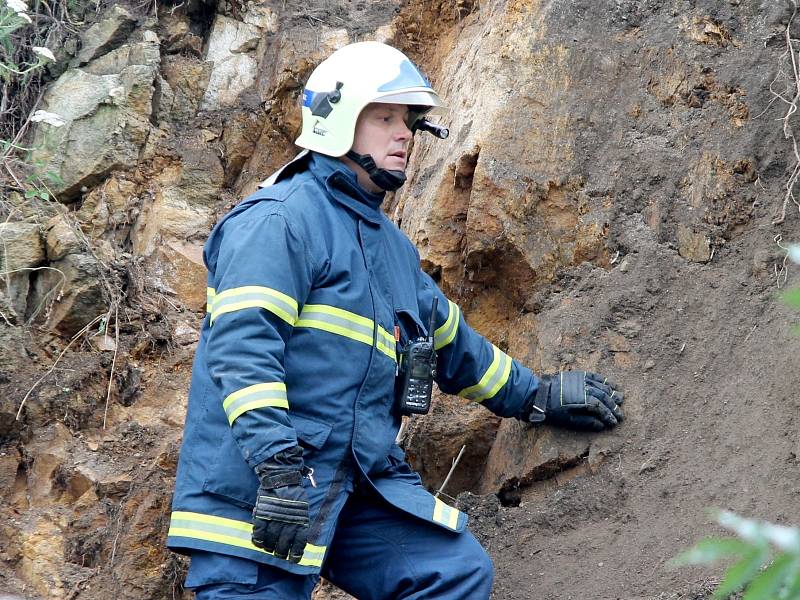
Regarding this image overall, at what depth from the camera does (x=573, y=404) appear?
13.3 ft

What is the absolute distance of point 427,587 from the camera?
130 inches

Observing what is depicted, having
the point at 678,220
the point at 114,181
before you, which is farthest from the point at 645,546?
the point at 114,181

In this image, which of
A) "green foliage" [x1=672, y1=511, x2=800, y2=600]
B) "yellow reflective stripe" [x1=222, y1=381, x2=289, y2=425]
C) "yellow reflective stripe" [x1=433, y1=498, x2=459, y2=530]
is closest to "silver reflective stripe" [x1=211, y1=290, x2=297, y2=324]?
"yellow reflective stripe" [x1=222, y1=381, x2=289, y2=425]

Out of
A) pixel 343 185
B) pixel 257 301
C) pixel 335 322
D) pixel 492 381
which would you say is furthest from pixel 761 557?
pixel 492 381

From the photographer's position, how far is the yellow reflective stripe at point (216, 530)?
3.06 m

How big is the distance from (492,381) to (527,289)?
3.28 ft

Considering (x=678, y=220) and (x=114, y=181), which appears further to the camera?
(x=114, y=181)

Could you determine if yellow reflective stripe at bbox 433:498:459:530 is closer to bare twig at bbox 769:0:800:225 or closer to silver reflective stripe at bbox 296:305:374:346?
silver reflective stripe at bbox 296:305:374:346

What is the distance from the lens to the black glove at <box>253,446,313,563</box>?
292cm

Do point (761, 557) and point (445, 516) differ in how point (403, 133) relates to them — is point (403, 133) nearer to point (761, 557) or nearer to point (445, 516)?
point (445, 516)

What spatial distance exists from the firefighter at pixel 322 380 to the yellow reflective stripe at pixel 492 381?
0.22m

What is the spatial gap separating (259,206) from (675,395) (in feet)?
6.47

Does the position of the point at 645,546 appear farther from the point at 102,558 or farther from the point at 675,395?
the point at 102,558

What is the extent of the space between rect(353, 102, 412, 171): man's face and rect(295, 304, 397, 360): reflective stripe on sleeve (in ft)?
2.10
